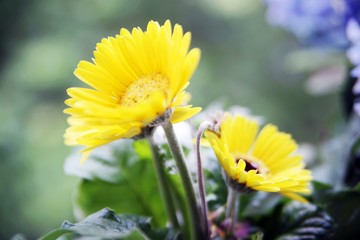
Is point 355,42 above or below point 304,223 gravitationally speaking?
above

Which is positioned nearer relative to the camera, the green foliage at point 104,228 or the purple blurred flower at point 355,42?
the green foliage at point 104,228

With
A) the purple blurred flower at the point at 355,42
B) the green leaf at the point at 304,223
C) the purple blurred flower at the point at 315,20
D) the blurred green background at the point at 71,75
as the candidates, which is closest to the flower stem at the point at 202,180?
the green leaf at the point at 304,223

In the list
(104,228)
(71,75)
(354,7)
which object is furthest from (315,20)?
(71,75)

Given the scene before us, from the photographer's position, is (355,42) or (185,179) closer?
(185,179)

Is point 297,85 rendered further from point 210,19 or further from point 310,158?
point 310,158

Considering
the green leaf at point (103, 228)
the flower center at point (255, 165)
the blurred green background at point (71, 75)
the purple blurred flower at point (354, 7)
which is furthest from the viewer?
the blurred green background at point (71, 75)

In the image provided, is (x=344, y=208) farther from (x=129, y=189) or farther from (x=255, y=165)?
(x=129, y=189)

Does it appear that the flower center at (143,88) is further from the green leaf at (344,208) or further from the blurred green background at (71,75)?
the blurred green background at (71,75)

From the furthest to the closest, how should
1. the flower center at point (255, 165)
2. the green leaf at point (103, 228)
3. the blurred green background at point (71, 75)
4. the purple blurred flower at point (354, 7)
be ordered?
the blurred green background at point (71, 75) → the purple blurred flower at point (354, 7) → the flower center at point (255, 165) → the green leaf at point (103, 228)
